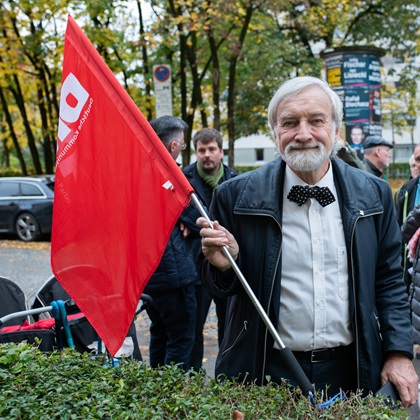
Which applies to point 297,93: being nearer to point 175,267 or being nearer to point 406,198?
point 175,267

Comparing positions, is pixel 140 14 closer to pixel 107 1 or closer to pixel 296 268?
pixel 107 1

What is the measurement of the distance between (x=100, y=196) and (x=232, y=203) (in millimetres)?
616

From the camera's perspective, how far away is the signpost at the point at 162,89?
12.2 metres

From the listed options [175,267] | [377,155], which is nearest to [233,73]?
[377,155]

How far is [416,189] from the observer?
6.57 metres

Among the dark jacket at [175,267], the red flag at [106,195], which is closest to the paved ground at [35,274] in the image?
the dark jacket at [175,267]

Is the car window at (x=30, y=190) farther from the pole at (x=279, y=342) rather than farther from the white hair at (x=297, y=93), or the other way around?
the pole at (x=279, y=342)

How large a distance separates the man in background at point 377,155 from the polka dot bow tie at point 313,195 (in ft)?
16.4

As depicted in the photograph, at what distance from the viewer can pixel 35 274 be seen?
1191 centimetres

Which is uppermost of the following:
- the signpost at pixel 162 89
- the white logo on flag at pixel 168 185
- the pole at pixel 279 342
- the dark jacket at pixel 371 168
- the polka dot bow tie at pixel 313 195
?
the signpost at pixel 162 89

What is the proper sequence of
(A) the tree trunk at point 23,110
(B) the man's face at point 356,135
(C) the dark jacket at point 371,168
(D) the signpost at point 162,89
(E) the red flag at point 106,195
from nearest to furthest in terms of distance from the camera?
1. (E) the red flag at point 106,195
2. (C) the dark jacket at point 371,168
3. (D) the signpost at point 162,89
4. (B) the man's face at point 356,135
5. (A) the tree trunk at point 23,110

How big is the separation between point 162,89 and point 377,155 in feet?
18.5

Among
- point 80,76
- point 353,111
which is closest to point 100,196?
point 80,76

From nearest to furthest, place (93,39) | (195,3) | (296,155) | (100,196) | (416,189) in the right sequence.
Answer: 1. (296,155)
2. (100,196)
3. (416,189)
4. (195,3)
5. (93,39)
